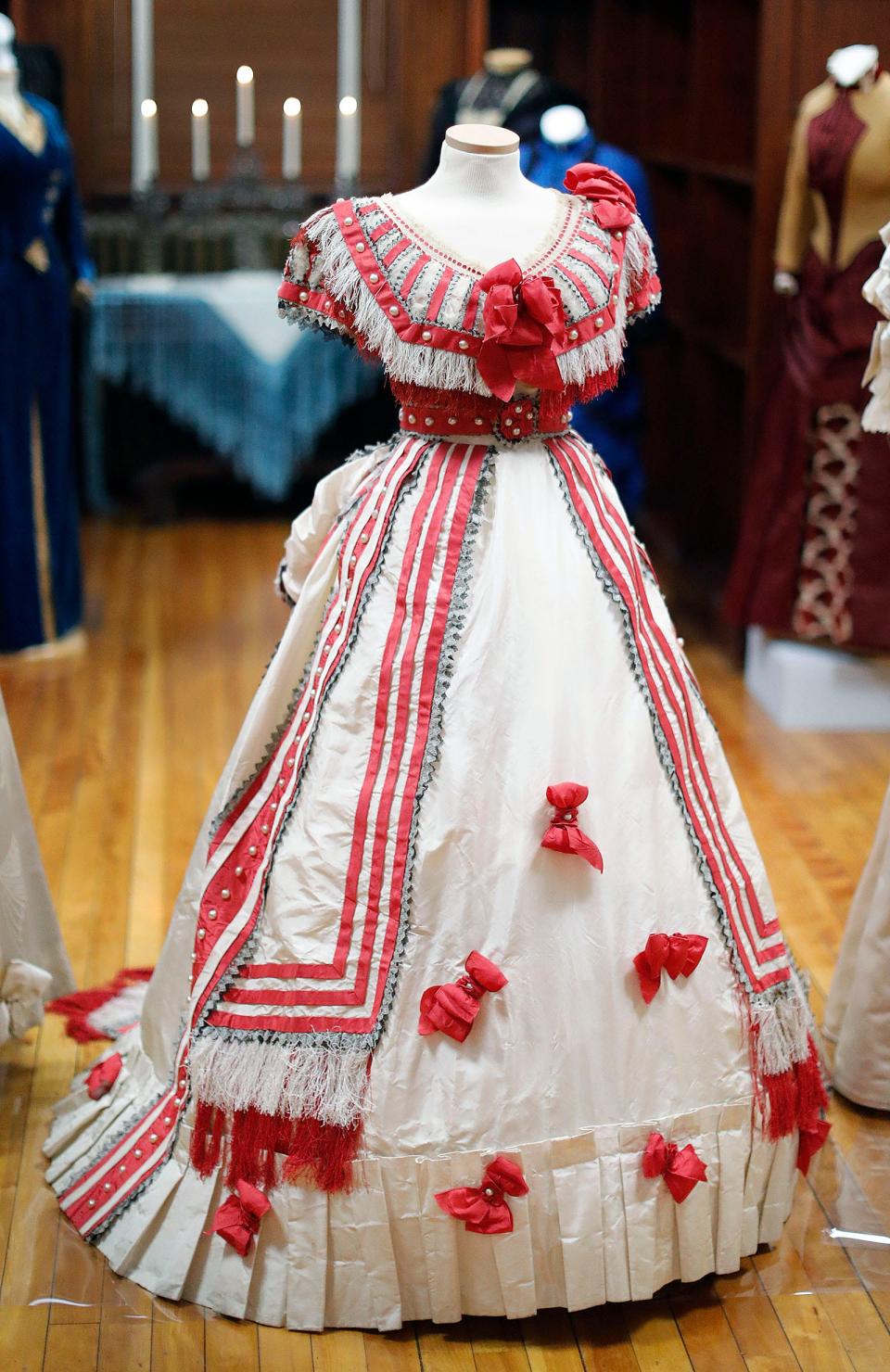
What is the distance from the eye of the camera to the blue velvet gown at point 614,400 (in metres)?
4.01

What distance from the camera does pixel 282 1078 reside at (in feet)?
6.82

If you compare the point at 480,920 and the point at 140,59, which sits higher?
the point at 140,59

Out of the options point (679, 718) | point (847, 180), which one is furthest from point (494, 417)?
point (847, 180)

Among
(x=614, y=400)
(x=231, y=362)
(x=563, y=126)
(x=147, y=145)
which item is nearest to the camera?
(x=563, y=126)

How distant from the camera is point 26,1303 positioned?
2.19 metres

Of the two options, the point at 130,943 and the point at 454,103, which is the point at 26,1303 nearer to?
the point at 130,943

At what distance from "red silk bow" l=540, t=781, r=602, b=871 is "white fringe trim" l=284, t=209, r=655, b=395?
0.49 metres

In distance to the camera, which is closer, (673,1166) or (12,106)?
(673,1166)

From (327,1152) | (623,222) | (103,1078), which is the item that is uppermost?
(623,222)

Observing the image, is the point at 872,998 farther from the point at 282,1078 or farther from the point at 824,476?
the point at 824,476

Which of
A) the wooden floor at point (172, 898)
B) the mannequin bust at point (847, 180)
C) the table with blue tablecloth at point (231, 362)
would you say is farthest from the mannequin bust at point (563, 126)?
the table with blue tablecloth at point (231, 362)

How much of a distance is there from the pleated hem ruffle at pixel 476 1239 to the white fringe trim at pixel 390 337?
0.90 metres

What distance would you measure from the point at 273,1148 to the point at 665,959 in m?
0.51

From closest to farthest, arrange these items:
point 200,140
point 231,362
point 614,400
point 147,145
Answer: point 614,400 → point 231,362 → point 147,145 → point 200,140
